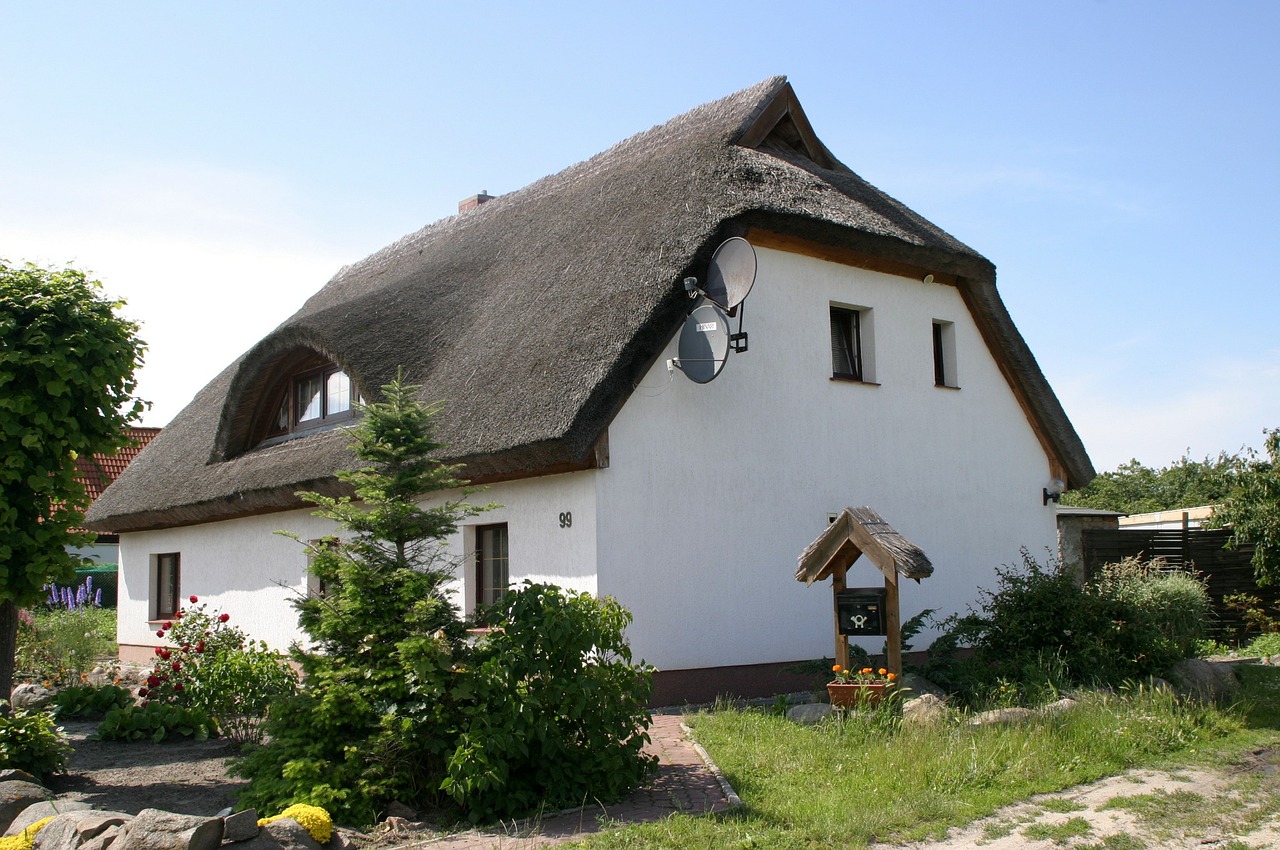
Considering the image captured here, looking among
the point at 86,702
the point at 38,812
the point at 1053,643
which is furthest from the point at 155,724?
the point at 1053,643

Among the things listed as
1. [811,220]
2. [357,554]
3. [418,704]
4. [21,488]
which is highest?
[811,220]

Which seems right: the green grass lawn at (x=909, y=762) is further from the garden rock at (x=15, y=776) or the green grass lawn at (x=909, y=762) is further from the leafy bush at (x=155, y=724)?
the leafy bush at (x=155, y=724)

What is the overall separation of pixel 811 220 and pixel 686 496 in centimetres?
314

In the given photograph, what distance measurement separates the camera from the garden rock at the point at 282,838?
5273 millimetres

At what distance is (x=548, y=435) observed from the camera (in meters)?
9.28

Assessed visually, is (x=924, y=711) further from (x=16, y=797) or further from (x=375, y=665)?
(x=16, y=797)

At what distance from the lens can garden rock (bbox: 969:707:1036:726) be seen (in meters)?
7.96

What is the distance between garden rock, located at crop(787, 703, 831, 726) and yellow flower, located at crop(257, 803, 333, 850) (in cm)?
395

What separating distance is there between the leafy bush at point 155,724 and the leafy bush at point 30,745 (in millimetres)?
1889

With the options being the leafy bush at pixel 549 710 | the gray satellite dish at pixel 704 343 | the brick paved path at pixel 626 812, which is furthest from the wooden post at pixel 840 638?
the leafy bush at pixel 549 710

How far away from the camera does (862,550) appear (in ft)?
28.9

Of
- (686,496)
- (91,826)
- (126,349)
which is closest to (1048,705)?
(686,496)

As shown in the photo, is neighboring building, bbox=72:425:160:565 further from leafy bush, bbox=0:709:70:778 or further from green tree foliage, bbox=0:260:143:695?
leafy bush, bbox=0:709:70:778

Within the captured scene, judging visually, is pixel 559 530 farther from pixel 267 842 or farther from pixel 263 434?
pixel 263 434
